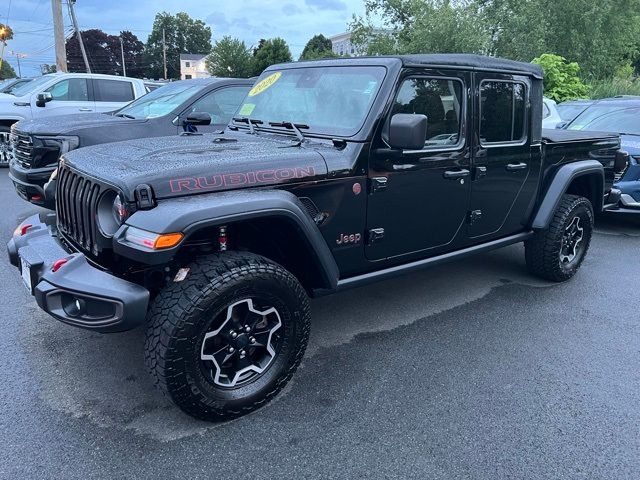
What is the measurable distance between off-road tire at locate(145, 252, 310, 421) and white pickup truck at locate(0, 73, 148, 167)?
879 centimetres

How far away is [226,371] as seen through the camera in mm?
2779

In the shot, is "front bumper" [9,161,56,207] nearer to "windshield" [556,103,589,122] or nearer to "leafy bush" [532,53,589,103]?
"windshield" [556,103,589,122]

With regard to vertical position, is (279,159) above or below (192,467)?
above

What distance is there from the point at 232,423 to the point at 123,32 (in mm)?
92380

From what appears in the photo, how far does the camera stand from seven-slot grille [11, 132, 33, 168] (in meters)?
5.83

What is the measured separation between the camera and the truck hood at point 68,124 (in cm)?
581

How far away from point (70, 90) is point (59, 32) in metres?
10.6

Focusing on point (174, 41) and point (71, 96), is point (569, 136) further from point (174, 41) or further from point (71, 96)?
point (174, 41)

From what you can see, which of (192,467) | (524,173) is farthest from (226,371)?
(524,173)

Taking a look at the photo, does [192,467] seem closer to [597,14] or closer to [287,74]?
[287,74]

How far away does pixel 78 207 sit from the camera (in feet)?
9.27

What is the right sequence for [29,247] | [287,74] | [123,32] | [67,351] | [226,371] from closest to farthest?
[226,371], [29,247], [67,351], [287,74], [123,32]

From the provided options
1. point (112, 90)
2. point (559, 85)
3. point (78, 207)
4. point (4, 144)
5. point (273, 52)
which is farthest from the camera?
point (273, 52)

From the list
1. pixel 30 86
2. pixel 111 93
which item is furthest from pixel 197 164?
pixel 30 86
